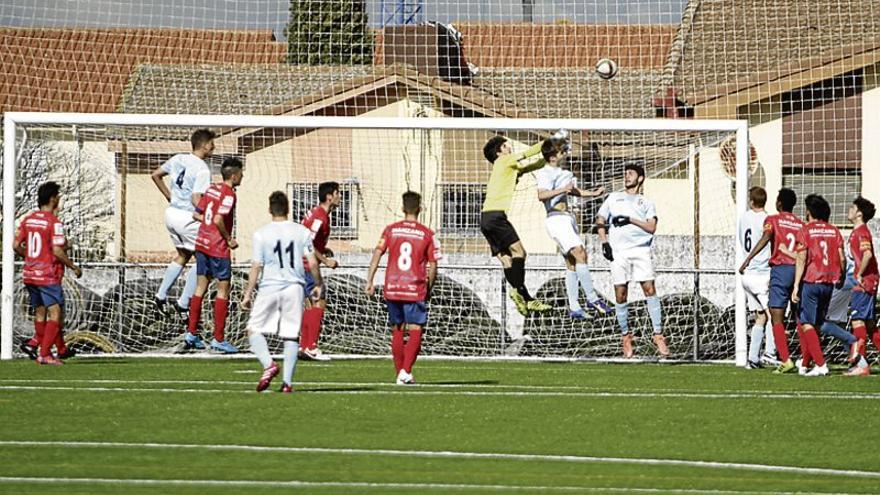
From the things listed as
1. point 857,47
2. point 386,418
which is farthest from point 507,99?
point 386,418

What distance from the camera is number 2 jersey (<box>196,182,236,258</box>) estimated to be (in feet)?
58.9

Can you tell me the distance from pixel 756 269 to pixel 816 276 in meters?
1.73

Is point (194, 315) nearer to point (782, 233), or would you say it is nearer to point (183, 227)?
point (183, 227)

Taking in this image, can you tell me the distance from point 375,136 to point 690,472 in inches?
507

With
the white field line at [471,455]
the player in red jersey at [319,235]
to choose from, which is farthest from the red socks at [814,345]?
the white field line at [471,455]

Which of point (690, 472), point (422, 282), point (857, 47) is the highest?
point (857, 47)

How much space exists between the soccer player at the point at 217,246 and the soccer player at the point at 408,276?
A: 129 inches

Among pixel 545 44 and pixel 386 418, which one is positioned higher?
pixel 545 44

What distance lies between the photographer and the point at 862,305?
18.4 meters

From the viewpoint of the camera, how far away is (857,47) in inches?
905

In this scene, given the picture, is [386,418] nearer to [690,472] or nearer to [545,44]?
[690,472]

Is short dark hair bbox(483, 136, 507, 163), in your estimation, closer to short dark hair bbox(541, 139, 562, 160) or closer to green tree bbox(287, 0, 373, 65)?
short dark hair bbox(541, 139, 562, 160)

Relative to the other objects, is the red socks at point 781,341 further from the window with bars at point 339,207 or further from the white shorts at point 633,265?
the window with bars at point 339,207

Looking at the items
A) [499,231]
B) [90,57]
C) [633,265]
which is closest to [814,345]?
[633,265]
